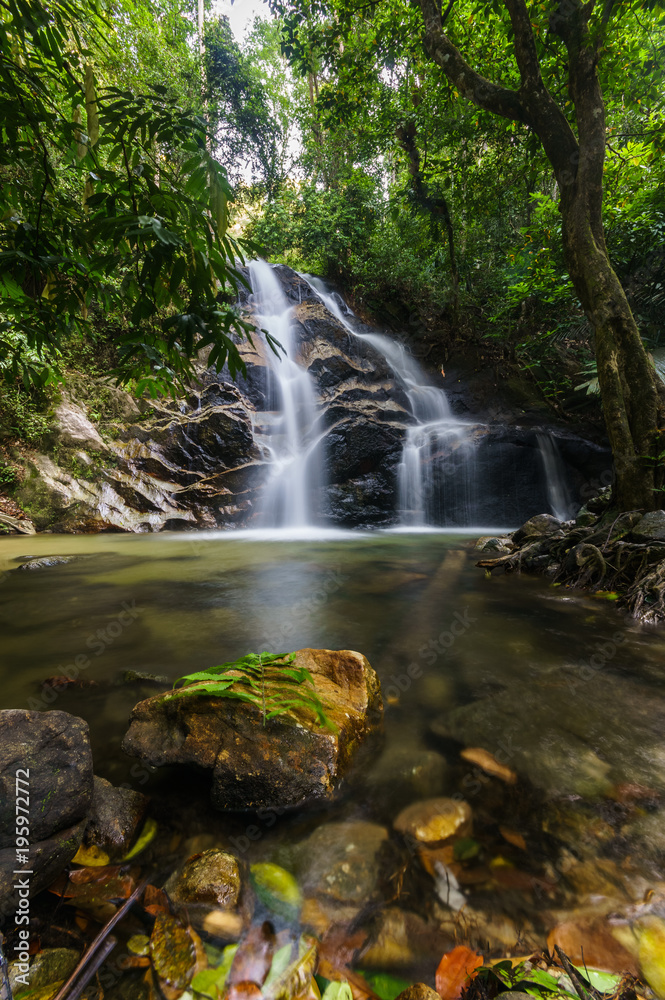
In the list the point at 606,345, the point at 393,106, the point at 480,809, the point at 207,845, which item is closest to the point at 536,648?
the point at 480,809

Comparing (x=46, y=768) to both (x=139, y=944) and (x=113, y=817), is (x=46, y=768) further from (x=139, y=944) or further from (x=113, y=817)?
(x=139, y=944)

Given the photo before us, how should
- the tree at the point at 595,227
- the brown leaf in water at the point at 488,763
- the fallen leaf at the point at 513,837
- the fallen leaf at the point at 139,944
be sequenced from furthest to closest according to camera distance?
the tree at the point at 595,227
the brown leaf in water at the point at 488,763
the fallen leaf at the point at 513,837
the fallen leaf at the point at 139,944

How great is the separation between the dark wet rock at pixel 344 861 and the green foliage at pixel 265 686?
39 cm

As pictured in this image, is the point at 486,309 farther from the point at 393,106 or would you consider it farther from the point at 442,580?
the point at 442,580

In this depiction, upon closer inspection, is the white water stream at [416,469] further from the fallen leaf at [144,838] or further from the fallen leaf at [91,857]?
the fallen leaf at [91,857]

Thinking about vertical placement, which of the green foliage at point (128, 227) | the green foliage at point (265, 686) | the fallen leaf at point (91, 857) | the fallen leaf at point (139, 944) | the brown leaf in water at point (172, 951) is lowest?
the brown leaf in water at point (172, 951)

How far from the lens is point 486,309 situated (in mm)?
14617

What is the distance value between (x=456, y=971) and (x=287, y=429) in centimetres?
1215

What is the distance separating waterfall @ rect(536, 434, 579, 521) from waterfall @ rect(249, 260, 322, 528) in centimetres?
585

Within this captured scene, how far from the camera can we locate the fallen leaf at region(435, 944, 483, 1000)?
3.30 ft

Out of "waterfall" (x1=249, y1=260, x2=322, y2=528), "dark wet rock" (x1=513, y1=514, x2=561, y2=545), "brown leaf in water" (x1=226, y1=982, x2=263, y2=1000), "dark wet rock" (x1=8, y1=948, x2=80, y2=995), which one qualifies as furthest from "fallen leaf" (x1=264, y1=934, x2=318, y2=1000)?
"waterfall" (x1=249, y1=260, x2=322, y2=528)

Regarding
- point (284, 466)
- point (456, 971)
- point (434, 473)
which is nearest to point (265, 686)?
point (456, 971)

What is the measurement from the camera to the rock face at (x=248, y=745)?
161 cm

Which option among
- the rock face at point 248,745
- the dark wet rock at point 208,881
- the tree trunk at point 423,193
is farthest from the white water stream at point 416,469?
the dark wet rock at point 208,881
